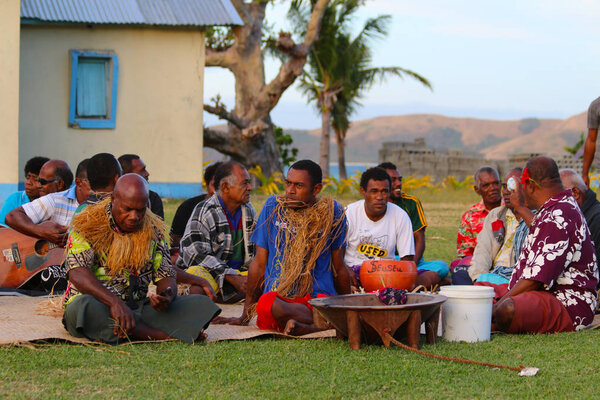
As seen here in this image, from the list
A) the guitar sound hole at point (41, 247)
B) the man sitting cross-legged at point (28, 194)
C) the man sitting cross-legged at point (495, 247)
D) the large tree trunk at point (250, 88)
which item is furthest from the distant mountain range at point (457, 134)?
the guitar sound hole at point (41, 247)

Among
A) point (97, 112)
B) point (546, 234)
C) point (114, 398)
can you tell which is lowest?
point (114, 398)

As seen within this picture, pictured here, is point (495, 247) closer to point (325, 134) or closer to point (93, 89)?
point (93, 89)

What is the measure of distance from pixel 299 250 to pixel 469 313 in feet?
4.02

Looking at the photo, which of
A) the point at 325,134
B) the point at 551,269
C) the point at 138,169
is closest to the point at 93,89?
the point at 138,169

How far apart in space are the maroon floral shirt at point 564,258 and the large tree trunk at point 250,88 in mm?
15189

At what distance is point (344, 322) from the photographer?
4.86 metres

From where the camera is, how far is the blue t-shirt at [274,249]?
5430 millimetres

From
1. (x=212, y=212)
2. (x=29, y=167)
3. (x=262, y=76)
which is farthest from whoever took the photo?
(x=262, y=76)

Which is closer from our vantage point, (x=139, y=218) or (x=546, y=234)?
(x=139, y=218)

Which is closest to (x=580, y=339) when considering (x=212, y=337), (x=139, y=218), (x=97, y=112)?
(x=212, y=337)

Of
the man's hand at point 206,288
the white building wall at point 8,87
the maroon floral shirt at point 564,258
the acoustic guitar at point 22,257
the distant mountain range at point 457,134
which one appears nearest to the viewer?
the maroon floral shirt at point 564,258

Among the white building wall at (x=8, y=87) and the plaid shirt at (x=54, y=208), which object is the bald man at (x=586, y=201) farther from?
the white building wall at (x=8, y=87)

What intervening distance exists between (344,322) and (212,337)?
3.22 ft

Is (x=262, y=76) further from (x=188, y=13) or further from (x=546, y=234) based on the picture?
(x=546, y=234)
